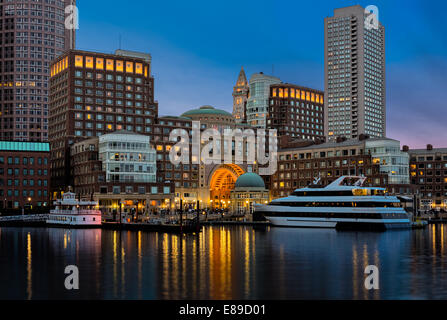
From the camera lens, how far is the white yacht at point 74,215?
466 feet

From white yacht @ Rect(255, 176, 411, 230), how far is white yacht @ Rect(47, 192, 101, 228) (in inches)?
1789

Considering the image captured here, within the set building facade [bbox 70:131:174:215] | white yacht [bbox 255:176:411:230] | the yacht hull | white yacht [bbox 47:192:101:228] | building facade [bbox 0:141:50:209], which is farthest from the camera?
building facade [bbox 70:131:174:215]

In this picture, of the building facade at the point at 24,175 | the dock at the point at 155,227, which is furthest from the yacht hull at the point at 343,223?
the building facade at the point at 24,175

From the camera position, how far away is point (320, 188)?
13338cm

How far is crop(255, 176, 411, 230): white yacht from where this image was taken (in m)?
126

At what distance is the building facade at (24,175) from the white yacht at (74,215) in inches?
1004

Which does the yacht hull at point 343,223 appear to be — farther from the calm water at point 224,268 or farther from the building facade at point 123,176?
the building facade at point 123,176

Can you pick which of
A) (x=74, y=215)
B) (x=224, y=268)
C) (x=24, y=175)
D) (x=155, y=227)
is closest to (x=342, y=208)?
(x=155, y=227)

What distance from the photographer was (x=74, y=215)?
143 meters

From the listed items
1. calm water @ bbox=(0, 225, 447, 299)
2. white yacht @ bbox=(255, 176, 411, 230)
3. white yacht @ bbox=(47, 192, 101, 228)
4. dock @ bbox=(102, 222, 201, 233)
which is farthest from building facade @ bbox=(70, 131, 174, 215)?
calm water @ bbox=(0, 225, 447, 299)

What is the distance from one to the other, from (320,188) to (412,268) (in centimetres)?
6988

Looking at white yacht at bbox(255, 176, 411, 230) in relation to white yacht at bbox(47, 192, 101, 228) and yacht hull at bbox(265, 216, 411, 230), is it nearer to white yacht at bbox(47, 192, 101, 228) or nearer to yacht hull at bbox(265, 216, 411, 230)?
yacht hull at bbox(265, 216, 411, 230)
